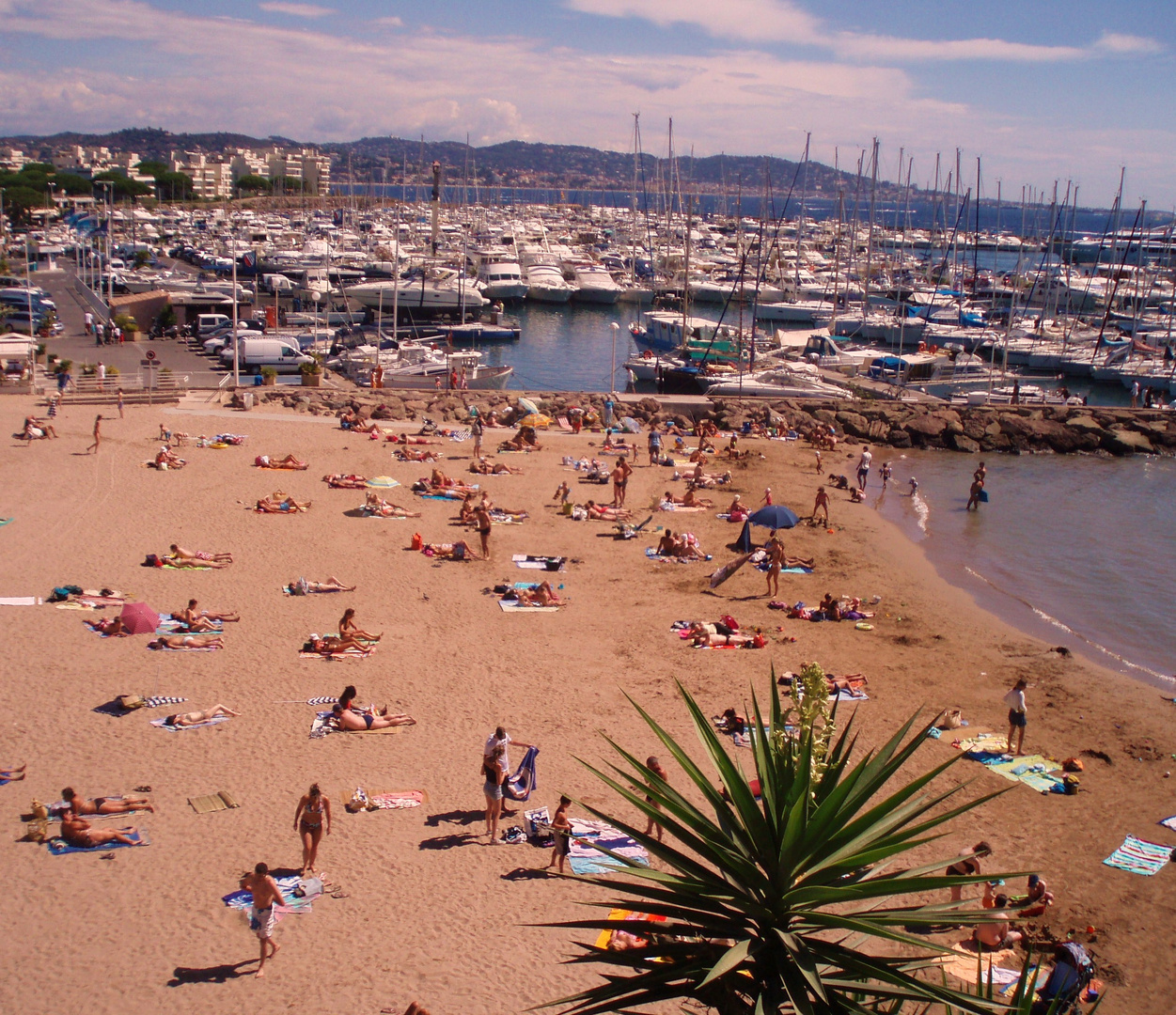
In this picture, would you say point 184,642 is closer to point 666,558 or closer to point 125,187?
point 666,558

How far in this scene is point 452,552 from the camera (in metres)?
19.2

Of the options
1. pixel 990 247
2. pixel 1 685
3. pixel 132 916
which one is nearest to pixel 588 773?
pixel 132 916

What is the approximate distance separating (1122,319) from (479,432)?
47.4 meters

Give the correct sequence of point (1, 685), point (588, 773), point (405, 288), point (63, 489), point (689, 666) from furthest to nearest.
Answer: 1. point (405, 288)
2. point (63, 489)
3. point (689, 666)
4. point (1, 685)
5. point (588, 773)

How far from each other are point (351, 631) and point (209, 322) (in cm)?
3452

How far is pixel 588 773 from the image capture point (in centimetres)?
1164

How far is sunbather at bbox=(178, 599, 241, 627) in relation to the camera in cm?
1491

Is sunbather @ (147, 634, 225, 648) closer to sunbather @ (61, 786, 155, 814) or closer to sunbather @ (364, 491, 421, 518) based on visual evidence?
sunbather @ (61, 786, 155, 814)

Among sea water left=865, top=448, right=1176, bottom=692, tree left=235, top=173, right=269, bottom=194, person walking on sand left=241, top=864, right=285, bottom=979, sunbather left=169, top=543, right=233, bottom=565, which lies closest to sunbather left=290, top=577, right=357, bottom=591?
sunbather left=169, top=543, right=233, bottom=565

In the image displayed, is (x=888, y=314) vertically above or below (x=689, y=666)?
above

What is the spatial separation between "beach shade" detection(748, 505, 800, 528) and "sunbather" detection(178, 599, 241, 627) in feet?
33.7

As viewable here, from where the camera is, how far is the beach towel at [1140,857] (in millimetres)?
10625

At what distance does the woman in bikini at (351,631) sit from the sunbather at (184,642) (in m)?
1.75

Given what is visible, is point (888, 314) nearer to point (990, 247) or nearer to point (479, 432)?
point (479, 432)
